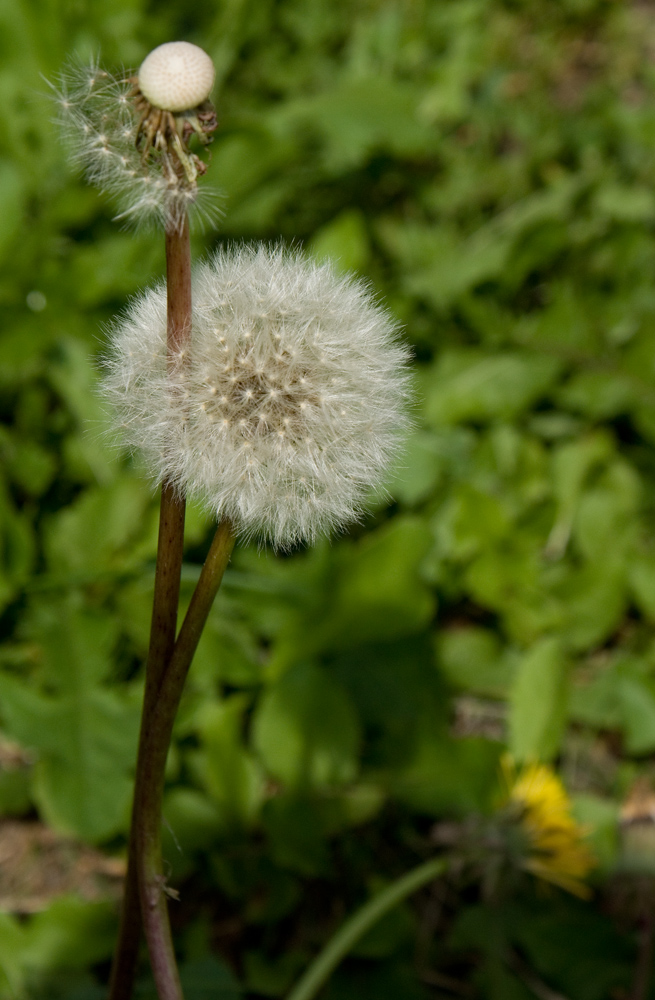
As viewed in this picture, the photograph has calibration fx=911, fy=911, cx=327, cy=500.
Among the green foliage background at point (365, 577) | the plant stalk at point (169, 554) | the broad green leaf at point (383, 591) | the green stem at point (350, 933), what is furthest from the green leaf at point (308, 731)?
the plant stalk at point (169, 554)

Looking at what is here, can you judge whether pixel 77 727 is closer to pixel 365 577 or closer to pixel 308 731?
pixel 308 731

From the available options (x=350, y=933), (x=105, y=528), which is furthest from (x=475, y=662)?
(x=105, y=528)

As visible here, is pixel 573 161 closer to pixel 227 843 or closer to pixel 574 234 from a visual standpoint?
pixel 574 234

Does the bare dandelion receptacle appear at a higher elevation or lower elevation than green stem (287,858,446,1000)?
higher

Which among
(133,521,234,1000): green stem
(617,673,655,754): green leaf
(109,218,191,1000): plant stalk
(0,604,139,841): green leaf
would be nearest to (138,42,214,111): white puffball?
(109,218,191,1000): plant stalk

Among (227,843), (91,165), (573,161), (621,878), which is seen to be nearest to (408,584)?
(227,843)

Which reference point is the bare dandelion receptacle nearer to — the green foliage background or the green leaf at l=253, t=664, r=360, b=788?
the green foliage background
